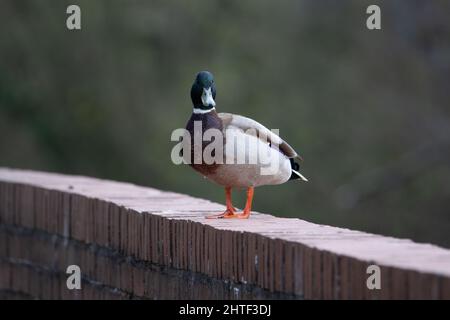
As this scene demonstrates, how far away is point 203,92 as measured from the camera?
541 centimetres

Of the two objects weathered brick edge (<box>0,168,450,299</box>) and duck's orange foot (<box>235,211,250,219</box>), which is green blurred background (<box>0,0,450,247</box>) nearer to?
weathered brick edge (<box>0,168,450,299</box>)

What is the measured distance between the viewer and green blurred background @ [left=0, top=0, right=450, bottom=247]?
1683cm

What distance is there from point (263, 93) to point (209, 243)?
1419 centimetres

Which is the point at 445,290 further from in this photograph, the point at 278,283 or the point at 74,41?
the point at 74,41

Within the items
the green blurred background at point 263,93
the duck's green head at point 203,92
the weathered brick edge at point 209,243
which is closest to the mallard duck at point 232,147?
the duck's green head at point 203,92

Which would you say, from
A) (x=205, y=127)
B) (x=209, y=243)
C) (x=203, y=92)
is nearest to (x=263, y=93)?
(x=203, y=92)

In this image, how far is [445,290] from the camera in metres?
3.50

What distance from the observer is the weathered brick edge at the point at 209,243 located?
3854mm

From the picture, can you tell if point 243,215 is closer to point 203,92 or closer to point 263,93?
point 203,92

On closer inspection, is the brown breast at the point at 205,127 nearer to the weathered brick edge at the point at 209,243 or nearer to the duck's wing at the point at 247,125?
the duck's wing at the point at 247,125

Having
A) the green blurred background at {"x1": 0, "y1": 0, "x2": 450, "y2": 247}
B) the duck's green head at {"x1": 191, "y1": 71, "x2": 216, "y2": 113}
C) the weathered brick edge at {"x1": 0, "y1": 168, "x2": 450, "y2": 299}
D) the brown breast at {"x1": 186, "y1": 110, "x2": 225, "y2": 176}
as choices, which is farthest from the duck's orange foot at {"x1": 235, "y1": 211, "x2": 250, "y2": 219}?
the green blurred background at {"x1": 0, "y1": 0, "x2": 450, "y2": 247}

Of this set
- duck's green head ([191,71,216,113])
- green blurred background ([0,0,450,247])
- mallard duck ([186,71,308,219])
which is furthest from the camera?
green blurred background ([0,0,450,247])

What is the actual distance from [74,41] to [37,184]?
34.1 ft
